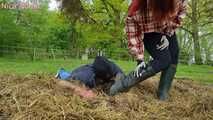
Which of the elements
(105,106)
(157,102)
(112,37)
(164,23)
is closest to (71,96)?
(105,106)

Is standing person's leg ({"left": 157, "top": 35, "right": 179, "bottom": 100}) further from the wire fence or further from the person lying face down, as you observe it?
the wire fence

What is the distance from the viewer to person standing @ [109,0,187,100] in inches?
176

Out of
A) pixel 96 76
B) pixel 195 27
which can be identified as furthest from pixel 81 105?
pixel 195 27

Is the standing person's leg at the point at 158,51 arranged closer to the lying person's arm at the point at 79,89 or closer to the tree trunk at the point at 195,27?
the lying person's arm at the point at 79,89

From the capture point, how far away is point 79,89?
426cm

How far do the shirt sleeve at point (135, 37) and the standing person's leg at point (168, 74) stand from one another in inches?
14.7

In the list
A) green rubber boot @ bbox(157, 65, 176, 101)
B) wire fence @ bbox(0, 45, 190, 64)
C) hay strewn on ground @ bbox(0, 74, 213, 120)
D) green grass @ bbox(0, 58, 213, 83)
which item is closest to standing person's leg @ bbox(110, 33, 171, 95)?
hay strewn on ground @ bbox(0, 74, 213, 120)

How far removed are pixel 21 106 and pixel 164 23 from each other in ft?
5.42

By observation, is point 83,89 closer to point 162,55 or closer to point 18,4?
point 162,55

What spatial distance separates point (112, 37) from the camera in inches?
1405

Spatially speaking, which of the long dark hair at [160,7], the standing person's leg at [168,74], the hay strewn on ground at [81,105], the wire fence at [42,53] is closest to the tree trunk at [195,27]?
the wire fence at [42,53]

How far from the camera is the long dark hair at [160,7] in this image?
14.1 ft

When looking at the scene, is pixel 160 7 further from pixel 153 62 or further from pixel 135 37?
pixel 153 62

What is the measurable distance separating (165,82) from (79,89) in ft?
3.45
